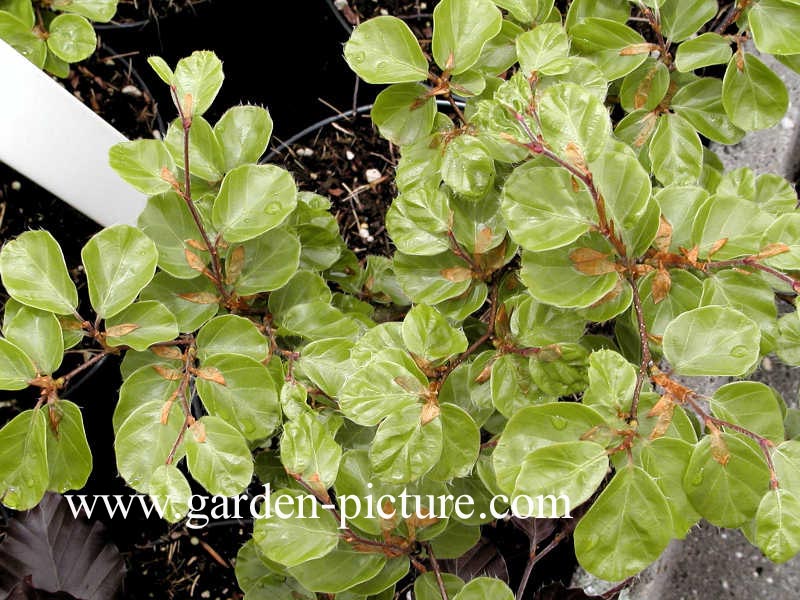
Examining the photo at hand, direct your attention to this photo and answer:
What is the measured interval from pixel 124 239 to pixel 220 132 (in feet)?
0.54

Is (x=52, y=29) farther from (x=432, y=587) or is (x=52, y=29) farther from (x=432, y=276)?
(x=432, y=587)

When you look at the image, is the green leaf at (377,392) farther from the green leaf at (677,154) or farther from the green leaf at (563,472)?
the green leaf at (677,154)

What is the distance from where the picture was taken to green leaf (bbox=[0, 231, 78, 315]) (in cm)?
66

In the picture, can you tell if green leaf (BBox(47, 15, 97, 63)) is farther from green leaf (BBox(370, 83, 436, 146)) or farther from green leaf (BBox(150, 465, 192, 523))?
green leaf (BBox(150, 465, 192, 523))

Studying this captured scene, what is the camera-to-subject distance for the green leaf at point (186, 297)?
2.41ft

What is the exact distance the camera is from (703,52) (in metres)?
0.77

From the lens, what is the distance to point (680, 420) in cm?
61

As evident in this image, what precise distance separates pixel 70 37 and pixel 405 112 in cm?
54

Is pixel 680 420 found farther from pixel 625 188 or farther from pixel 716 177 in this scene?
pixel 716 177

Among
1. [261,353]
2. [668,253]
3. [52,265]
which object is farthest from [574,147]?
[52,265]

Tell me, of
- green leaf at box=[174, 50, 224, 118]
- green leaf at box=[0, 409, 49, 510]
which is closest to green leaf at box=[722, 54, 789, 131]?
green leaf at box=[174, 50, 224, 118]

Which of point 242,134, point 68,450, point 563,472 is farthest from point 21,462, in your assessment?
point 563,472

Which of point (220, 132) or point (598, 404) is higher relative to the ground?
point (220, 132)

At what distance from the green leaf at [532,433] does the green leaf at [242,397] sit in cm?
23
